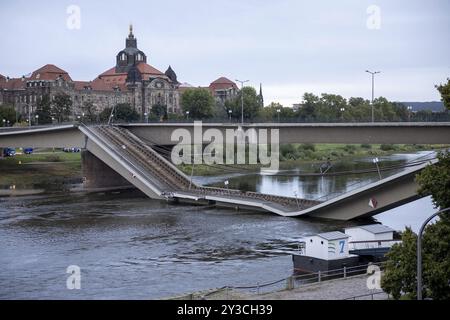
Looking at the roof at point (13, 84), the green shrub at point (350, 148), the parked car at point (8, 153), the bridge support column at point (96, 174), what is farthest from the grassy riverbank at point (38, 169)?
the roof at point (13, 84)

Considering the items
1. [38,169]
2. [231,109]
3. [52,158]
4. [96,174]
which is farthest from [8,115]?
[96,174]

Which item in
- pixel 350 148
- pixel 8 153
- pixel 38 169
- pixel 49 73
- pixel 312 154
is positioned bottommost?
pixel 38 169

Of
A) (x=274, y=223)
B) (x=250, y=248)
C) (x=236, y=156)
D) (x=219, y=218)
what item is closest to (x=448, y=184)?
(x=250, y=248)

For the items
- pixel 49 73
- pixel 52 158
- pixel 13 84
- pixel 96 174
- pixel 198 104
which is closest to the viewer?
pixel 96 174

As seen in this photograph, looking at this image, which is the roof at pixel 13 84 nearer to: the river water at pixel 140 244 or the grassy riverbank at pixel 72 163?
the grassy riverbank at pixel 72 163

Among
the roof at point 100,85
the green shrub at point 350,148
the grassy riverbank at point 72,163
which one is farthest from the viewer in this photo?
the roof at point 100,85

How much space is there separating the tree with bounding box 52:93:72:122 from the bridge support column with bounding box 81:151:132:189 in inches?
2525

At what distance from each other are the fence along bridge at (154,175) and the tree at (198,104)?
67.6 metres

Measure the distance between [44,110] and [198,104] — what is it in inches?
1229

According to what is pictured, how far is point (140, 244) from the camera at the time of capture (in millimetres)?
47031

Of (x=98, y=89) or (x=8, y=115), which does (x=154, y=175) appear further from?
(x=98, y=89)

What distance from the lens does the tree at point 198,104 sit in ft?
497

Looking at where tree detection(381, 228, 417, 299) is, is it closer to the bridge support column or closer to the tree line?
the bridge support column

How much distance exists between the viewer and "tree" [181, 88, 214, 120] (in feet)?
497
